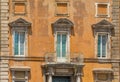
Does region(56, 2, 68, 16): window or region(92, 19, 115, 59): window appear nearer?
region(92, 19, 115, 59): window

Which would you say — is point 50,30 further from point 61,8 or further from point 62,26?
point 61,8

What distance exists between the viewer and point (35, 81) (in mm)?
66000

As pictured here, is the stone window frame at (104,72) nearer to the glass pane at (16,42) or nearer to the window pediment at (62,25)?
the window pediment at (62,25)

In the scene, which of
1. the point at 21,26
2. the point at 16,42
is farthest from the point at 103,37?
the point at 16,42

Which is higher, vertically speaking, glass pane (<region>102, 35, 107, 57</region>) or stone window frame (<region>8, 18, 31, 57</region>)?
stone window frame (<region>8, 18, 31, 57</region>)

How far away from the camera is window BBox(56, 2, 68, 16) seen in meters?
66.7

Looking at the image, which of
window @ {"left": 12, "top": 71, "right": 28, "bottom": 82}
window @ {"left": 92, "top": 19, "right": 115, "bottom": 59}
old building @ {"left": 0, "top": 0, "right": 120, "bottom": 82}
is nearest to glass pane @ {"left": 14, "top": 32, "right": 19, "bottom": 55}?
old building @ {"left": 0, "top": 0, "right": 120, "bottom": 82}

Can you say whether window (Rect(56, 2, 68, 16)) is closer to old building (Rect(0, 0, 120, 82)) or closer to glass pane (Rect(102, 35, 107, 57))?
old building (Rect(0, 0, 120, 82))

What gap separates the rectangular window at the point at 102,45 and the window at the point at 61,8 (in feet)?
9.42

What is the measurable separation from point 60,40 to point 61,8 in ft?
7.33

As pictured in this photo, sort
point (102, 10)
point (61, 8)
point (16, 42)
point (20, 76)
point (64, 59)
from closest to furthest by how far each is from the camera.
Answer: point (20, 76), point (64, 59), point (16, 42), point (61, 8), point (102, 10)

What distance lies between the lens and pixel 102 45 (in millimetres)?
66562

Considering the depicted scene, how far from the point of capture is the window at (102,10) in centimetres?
6681

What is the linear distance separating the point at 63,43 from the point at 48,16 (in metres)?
2.13
